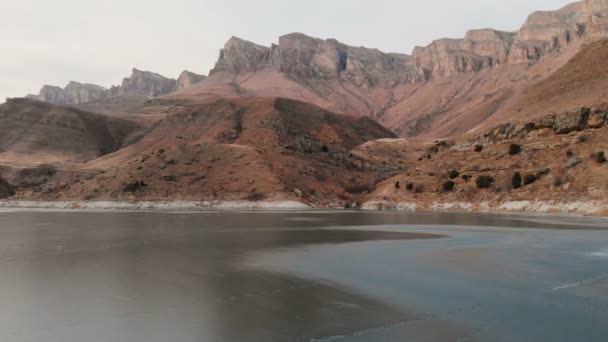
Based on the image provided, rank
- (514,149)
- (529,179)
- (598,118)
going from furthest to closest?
(514,149), (598,118), (529,179)

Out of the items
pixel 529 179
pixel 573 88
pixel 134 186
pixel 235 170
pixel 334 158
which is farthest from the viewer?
pixel 334 158

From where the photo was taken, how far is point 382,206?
300 feet

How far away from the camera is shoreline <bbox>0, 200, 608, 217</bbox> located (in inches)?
2362

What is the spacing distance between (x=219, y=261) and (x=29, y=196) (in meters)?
113

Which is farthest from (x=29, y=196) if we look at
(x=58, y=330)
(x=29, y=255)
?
(x=58, y=330)

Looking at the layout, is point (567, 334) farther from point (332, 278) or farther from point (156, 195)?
point (156, 195)

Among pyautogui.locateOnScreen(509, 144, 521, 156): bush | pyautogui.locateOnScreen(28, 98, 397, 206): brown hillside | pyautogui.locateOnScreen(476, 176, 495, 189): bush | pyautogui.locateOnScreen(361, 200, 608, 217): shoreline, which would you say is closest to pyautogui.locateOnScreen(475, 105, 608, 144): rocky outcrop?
pyautogui.locateOnScreen(509, 144, 521, 156): bush

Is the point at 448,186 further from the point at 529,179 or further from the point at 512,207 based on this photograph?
the point at 512,207

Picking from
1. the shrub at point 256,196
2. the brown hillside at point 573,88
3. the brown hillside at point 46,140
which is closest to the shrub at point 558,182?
the brown hillside at point 573,88

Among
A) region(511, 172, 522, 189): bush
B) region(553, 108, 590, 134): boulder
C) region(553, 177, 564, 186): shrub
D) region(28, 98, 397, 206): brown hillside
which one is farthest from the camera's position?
region(28, 98, 397, 206): brown hillside

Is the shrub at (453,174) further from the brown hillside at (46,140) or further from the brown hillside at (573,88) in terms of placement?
the brown hillside at (46,140)

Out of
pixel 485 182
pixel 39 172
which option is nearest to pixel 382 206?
pixel 485 182

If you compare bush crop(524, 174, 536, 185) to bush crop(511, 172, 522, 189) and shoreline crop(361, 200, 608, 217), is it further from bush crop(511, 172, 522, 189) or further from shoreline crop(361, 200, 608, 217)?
shoreline crop(361, 200, 608, 217)

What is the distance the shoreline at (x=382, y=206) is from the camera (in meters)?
60.0
